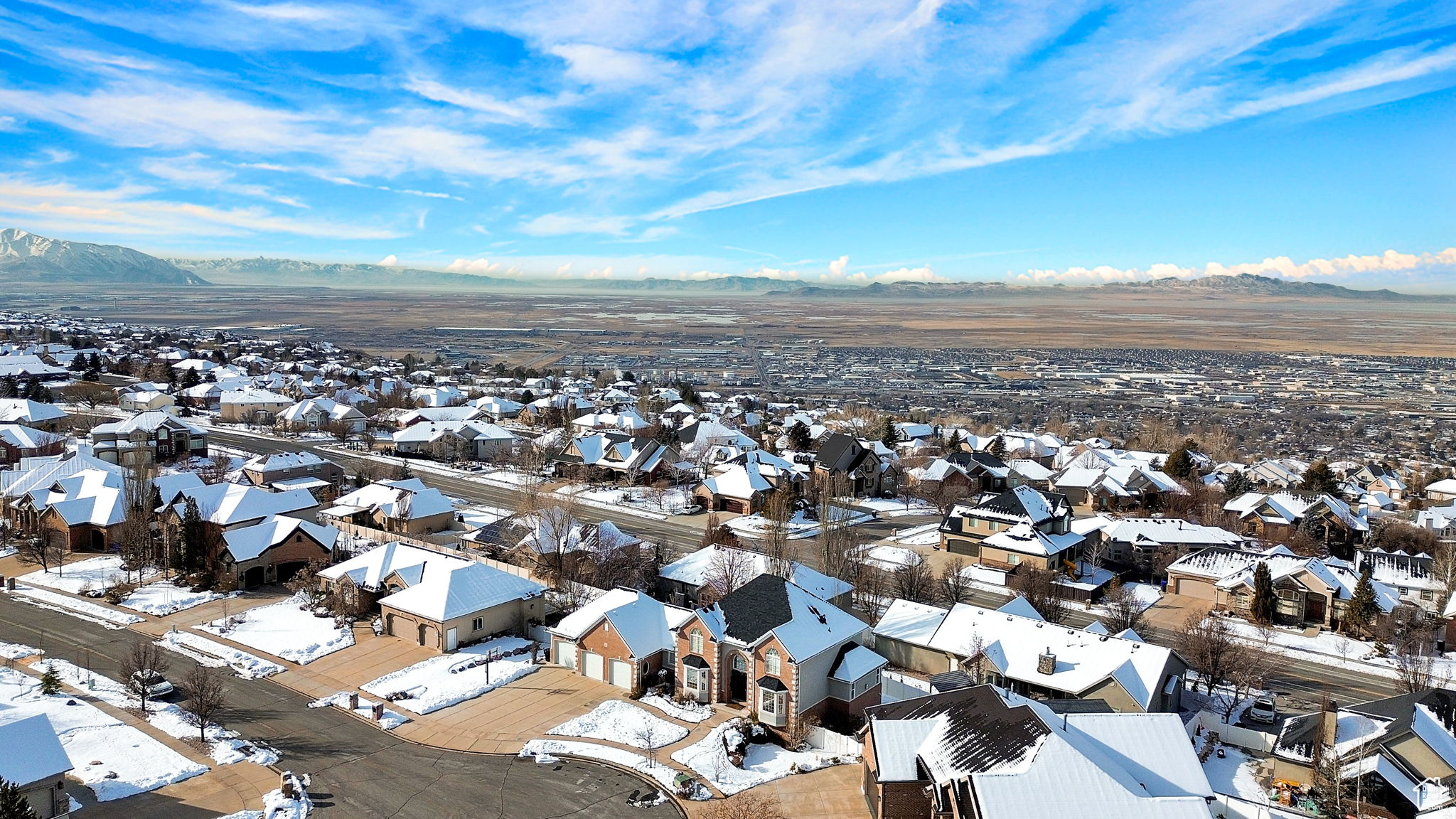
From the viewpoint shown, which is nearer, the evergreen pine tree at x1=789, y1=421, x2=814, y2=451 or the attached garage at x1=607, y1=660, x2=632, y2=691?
the attached garage at x1=607, y1=660, x2=632, y2=691

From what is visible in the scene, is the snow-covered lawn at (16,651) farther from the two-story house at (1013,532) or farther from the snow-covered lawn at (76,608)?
the two-story house at (1013,532)

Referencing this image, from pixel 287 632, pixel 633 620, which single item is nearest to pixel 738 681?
pixel 633 620

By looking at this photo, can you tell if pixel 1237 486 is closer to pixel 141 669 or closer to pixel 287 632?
pixel 287 632

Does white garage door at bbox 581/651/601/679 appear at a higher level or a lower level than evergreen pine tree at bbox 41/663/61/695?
lower

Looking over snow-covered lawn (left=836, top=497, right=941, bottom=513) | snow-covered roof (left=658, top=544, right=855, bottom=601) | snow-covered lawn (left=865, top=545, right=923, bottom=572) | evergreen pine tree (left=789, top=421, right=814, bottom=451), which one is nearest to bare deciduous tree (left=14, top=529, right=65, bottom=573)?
snow-covered roof (left=658, top=544, right=855, bottom=601)

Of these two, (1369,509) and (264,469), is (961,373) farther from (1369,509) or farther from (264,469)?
(264,469)

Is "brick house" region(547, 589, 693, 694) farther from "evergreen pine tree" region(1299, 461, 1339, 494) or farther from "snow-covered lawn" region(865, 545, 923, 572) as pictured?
"evergreen pine tree" region(1299, 461, 1339, 494)
